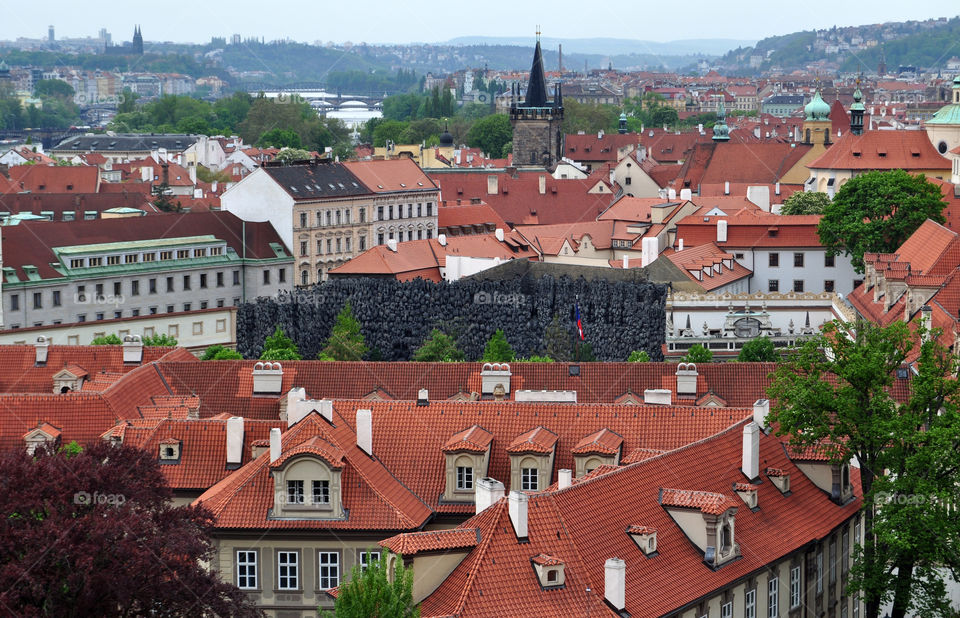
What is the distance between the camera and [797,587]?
42719 millimetres

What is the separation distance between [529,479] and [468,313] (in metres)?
47.5

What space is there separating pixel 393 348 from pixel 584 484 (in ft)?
181

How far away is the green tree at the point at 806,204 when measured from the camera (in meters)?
117

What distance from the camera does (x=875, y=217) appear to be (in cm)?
9756

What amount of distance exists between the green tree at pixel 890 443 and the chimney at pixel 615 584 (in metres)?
8.91

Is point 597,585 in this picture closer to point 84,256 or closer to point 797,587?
point 797,587

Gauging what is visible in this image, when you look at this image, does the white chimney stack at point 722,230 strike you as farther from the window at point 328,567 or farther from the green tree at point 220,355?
the window at point 328,567

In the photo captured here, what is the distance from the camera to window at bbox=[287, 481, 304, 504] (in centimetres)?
4266

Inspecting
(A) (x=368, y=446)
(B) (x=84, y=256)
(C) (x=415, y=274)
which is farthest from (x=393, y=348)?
(A) (x=368, y=446)

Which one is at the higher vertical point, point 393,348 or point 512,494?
point 512,494

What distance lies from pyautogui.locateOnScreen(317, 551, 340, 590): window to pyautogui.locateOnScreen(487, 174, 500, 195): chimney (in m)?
103

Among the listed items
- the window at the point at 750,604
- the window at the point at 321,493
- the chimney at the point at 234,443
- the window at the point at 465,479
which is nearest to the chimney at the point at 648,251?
the chimney at the point at 234,443

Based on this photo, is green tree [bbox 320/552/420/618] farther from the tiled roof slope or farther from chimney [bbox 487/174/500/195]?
chimney [bbox 487/174/500/195]

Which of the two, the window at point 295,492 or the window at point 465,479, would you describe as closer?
the window at point 295,492
